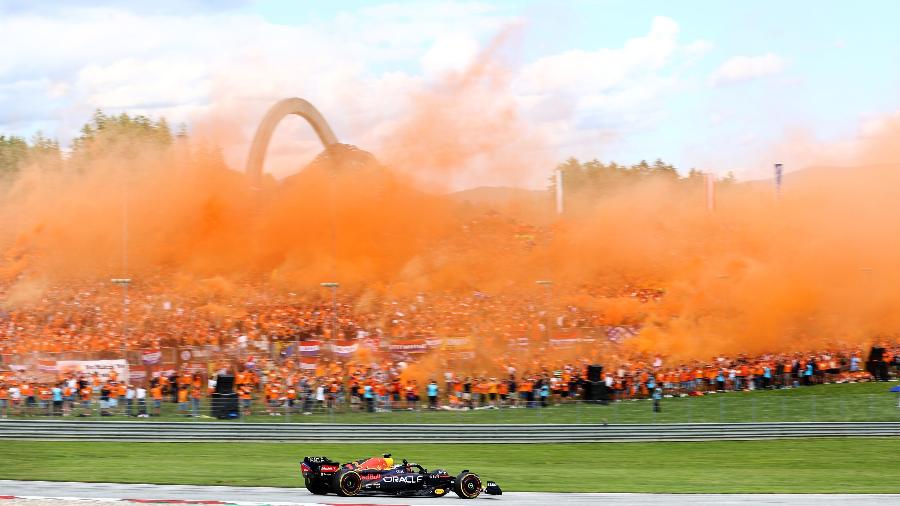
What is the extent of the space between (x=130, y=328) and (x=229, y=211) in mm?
9509

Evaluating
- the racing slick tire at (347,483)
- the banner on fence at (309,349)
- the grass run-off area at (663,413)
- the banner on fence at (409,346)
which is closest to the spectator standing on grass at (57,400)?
the grass run-off area at (663,413)

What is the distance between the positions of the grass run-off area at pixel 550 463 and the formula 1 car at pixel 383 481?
127cm

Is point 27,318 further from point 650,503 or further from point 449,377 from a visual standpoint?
point 650,503

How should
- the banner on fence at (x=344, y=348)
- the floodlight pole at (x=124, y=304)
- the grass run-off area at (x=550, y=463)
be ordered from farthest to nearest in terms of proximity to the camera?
the floodlight pole at (x=124, y=304) < the banner on fence at (x=344, y=348) < the grass run-off area at (x=550, y=463)

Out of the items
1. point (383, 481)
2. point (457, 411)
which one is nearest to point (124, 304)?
point (457, 411)

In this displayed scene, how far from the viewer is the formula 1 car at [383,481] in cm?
2814

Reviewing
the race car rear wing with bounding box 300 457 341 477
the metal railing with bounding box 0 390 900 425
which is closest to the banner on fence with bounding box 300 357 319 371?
the metal railing with bounding box 0 390 900 425

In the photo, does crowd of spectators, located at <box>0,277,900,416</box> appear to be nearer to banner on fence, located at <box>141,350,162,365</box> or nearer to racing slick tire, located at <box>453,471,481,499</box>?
banner on fence, located at <box>141,350,162,365</box>

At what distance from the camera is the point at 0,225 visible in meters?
70.9

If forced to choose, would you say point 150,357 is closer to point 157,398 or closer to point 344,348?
point 157,398

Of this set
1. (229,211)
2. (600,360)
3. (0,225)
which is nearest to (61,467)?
(600,360)

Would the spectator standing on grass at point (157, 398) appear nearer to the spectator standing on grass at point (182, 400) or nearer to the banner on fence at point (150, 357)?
the spectator standing on grass at point (182, 400)

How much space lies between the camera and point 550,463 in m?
37.6

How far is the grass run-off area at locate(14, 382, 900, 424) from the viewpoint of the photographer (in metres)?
43.3
